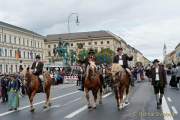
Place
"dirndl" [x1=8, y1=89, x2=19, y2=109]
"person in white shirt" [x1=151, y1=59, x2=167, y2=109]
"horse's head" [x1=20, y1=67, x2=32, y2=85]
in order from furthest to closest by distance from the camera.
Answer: "dirndl" [x1=8, y1=89, x2=19, y2=109] → "horse's head" [x1=20, y1=67, x2=32, y2=85] → "person in white shirt" [x1=151, y1=59, x2=167, y2=109]

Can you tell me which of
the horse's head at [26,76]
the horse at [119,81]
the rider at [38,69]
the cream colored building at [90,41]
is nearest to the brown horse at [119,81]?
the horse at [119,81]

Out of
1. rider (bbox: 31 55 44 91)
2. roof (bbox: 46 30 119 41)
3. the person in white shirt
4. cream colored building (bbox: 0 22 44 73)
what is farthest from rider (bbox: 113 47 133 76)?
roof (bbox: 46 30 119 41)

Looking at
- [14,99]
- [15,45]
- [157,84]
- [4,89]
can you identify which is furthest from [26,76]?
[15,45]

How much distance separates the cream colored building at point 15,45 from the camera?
4392 inches

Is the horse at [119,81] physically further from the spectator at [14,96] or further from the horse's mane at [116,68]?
the spectator at [14,96]

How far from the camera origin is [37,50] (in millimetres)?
138375

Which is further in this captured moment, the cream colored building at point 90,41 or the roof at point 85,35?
the roof at point 85,35

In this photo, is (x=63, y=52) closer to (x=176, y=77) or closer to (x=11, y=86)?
(x=176, y=77)

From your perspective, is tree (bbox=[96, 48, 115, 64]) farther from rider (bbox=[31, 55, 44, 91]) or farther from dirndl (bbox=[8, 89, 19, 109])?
rider (bbox=[31, 55, 44, 91])

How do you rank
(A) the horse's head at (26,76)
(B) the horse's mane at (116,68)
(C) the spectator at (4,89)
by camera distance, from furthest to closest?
1. (C) the spectator at (4,89)
2. (A) the horse's head at (26,76)
3. (B) the horse's mane at (116,68)

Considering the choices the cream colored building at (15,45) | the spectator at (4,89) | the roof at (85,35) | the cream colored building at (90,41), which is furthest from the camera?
the roof at (85,35)

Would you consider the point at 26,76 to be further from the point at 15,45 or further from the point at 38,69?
the point at 15,45

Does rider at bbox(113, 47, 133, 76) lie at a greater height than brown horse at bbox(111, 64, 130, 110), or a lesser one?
greater

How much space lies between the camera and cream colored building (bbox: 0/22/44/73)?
112 metres
